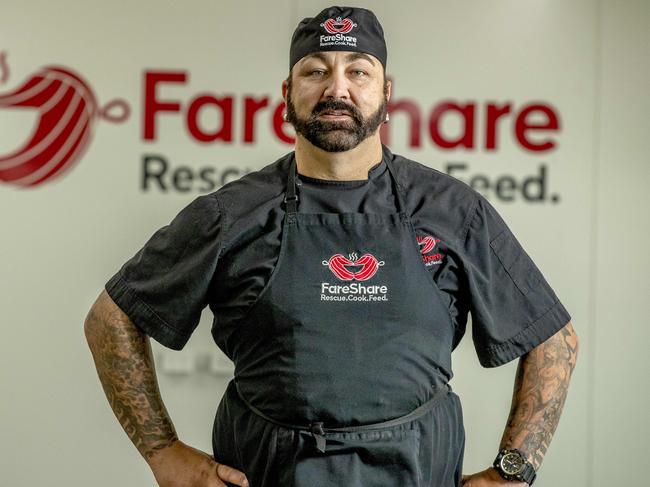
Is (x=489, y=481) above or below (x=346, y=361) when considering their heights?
below

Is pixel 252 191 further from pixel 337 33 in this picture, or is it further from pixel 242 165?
pixel 242 165

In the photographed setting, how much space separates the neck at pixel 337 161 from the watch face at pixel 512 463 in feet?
2.04

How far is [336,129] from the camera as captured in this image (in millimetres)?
1604

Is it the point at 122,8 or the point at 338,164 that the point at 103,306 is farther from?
the point at 122,8

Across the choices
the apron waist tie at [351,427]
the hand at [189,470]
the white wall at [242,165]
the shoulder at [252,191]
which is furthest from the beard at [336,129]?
the white wall at [242,165]

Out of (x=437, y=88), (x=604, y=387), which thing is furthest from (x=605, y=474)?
(x=437, y=88)

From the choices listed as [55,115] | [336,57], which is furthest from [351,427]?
[55,115]

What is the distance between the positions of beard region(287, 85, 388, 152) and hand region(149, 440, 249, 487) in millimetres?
655

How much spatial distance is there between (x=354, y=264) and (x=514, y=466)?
526mm

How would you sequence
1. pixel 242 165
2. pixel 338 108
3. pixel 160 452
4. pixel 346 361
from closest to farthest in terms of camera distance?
pixel 346 361, pixel 338 108, pixel 160 452, pixel 242 165

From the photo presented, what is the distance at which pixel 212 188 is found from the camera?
307cm

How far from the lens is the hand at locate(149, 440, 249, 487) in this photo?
162 centimetres

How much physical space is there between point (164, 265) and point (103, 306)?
0.17m

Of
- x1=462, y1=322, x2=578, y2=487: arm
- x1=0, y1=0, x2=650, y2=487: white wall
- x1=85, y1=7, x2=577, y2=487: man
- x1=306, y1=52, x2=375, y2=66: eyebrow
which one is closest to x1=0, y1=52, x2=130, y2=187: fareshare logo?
x1=0, y1=0, x2=650, y2=487: white wall
